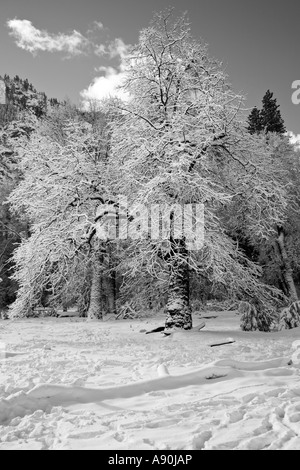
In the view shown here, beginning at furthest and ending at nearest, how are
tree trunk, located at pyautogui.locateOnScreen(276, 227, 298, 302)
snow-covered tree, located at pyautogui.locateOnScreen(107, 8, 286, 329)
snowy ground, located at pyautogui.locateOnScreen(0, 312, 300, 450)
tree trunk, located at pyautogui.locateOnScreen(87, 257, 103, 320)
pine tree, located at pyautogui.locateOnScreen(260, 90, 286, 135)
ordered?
pine tree, located at pyautogui.locateOnScreen(260, 90, 286, 135) → tree trunk, located at pyautogui.locateOnScreen(276, 227, 298, 302) → tree trunk, located at pyautogui.locateOnScreen(87, 257, 103, 320) → snow-covered tree, located at pyautogui.locateOnScreen(107, 8, 286, 329) → snowy ground, located at pyautogui.locateOnScreen(0, 312, 300, 450)

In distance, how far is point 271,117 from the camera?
2978cm

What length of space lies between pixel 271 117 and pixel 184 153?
23.3 m

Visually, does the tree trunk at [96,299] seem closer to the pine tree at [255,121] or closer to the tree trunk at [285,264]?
the tree trunk at [285,264]

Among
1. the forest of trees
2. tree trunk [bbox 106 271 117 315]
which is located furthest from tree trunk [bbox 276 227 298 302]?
tree trunk [bbox 106 271 117 315]

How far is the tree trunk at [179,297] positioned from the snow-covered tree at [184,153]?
30 mm

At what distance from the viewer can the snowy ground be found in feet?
9.61

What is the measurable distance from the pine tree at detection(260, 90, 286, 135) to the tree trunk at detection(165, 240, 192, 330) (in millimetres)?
22608

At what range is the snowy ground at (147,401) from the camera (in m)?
2.93

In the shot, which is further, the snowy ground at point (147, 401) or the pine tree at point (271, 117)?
the pine tree at point (271, 117)

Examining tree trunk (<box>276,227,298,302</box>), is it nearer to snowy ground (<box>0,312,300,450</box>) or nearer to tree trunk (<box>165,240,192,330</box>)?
tree trunk (<box>165,240,192,330</box>)

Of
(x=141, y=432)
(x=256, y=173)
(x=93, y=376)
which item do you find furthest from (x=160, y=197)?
(x=141, y=432)

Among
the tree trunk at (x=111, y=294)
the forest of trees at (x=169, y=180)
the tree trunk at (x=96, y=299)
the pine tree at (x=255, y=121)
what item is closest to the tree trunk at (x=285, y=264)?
the forest of trees at (x=169, y=180)

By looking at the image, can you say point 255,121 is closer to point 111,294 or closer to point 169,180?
point 111,294

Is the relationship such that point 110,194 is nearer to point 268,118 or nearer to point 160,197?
point 160,197
